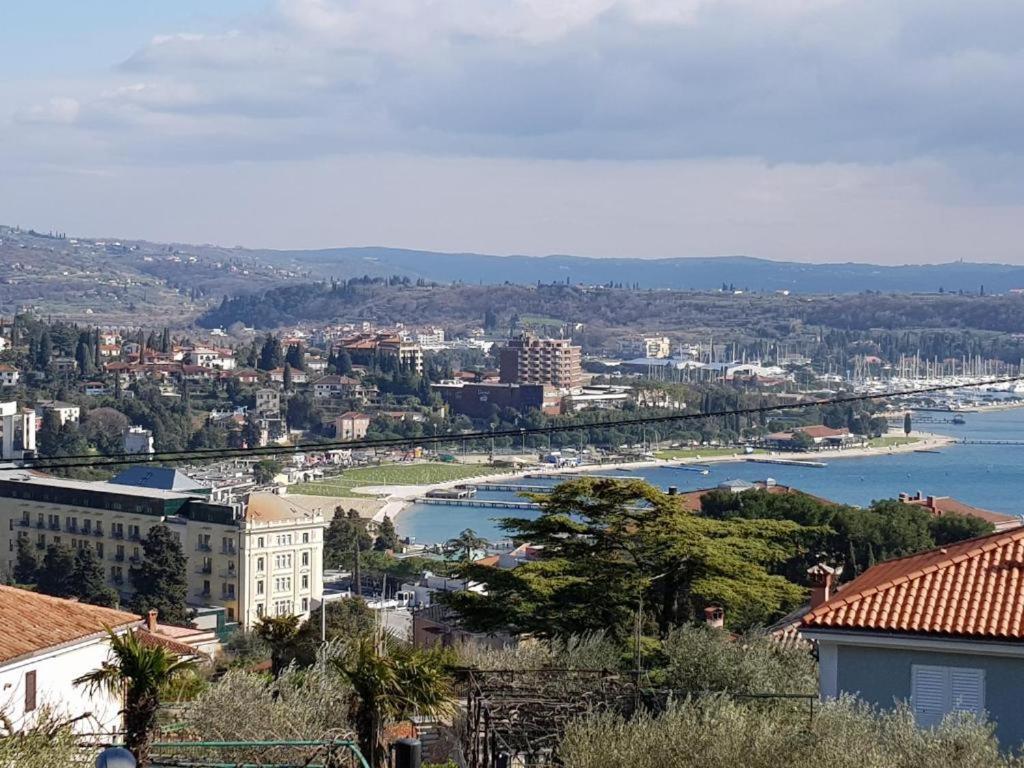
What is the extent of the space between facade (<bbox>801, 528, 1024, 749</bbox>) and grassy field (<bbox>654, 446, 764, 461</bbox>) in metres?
54.0

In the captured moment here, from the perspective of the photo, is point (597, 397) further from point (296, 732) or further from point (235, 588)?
point (296, 732)

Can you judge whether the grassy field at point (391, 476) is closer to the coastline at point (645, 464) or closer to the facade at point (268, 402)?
the coastline at point (645, 464)

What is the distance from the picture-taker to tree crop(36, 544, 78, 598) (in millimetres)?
22125

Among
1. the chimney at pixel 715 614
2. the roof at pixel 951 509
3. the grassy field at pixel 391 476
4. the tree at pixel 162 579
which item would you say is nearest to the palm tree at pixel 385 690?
the chimney at pixel 715 614

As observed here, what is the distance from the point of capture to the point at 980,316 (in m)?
122

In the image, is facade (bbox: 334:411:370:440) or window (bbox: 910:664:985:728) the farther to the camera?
facade (bbox: 334:411:370:440)

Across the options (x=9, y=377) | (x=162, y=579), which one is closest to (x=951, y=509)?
(x=162, y=579)

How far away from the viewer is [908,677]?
14.3 feet

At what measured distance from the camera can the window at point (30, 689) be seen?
17.6 feet

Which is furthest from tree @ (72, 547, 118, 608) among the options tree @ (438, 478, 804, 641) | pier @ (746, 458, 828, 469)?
pier @ (746, 458, 828, 469)

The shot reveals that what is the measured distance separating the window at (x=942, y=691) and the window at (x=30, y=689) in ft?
8.73

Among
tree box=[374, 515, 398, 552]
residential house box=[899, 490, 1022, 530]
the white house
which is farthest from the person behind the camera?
tree box=[374, 515, 398, 552]

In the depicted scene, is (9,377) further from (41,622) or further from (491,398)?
(41,622)

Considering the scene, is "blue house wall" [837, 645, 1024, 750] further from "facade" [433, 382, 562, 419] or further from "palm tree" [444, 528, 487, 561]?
"facade" [433, 382, 562, 419]
